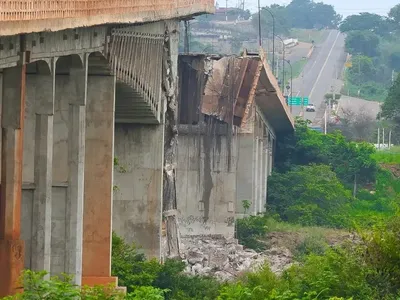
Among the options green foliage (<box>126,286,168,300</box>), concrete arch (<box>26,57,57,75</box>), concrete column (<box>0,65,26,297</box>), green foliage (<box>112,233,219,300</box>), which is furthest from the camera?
green foliage (<box>112,233,219,300</box>)

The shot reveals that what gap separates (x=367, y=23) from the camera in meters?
182

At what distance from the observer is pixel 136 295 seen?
25516mm

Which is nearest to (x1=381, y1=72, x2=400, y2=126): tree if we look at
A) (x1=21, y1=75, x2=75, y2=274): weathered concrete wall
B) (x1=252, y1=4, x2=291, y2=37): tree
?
(x1=21, y1=75, x2=75, y2=274): weathered concrete wall

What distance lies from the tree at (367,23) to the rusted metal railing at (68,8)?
146 meters

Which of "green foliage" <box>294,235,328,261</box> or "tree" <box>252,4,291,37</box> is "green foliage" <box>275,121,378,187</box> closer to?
"green foliage" <box>294,235,328,261</box>

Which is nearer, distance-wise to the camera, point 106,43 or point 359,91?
point 106,43

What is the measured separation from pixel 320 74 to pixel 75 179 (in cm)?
12136

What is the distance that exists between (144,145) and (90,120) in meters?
9.08

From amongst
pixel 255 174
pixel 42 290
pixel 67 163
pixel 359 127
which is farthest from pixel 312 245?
pixel 359 127

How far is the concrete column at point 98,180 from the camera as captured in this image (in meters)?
34.6

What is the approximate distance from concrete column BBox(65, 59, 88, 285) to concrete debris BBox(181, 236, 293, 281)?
12995mm

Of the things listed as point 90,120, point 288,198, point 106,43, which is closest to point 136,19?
point 106,43

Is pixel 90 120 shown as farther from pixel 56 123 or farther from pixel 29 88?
pixel 29 88

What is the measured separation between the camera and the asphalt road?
130m
